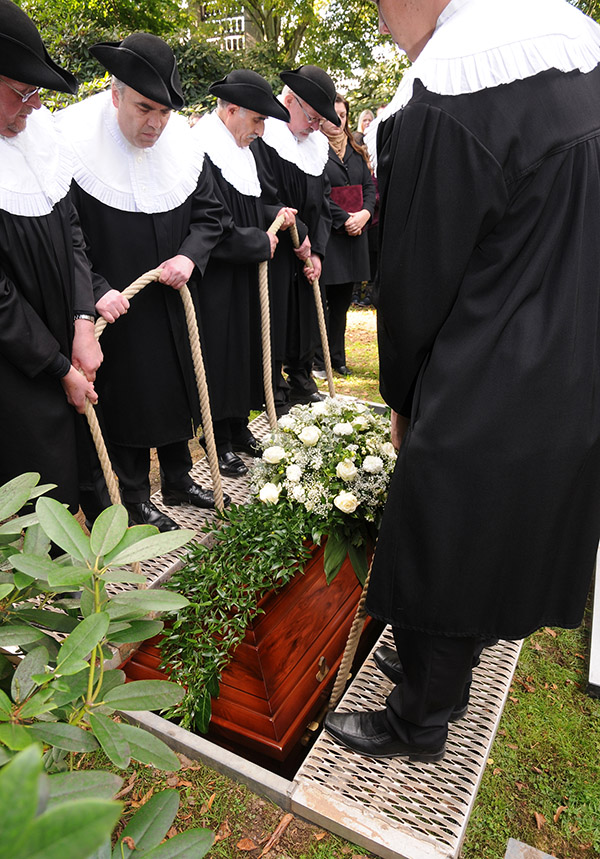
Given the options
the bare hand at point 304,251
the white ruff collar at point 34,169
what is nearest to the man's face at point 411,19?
the white ruff collar at point 34,169

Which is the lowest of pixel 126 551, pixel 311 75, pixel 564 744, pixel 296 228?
pixel 564 744

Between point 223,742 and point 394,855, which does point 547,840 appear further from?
point 223,742

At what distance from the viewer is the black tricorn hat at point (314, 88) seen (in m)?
3.72

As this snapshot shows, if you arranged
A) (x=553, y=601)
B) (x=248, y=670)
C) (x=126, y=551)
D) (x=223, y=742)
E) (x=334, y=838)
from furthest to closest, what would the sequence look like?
(x=223, y=742) < (x=248, y=670) < (x=334, y=838) < (x=553, y=601) < (x=126, y=551)

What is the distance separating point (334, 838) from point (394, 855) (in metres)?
0.20

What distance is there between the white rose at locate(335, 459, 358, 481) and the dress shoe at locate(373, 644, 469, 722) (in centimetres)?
72

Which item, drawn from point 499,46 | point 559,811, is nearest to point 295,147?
point 499,46

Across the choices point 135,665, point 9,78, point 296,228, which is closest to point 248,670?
point 135,665

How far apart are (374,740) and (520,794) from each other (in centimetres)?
59

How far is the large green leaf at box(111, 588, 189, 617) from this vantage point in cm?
93

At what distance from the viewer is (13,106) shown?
202cm

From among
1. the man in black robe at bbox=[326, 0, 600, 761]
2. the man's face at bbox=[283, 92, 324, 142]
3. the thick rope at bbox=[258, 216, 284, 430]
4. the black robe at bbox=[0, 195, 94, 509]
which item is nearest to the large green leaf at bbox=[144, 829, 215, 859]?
the man in black robe at bbox=[326, 0, 600, 761]

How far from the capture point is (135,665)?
2309 mm

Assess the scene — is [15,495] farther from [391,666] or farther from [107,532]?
[391,666]
